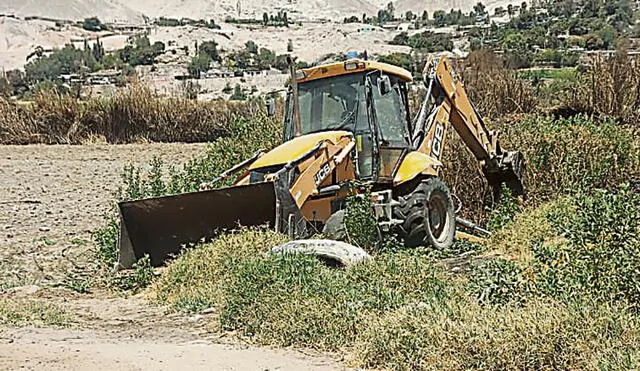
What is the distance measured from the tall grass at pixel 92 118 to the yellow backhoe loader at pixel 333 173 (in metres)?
19.4

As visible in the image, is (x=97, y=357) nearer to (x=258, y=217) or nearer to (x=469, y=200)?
(x=258, y=217)

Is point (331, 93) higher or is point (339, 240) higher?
point (331, 93)

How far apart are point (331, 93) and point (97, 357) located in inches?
233

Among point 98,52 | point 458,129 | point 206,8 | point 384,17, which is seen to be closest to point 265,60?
point 98,52

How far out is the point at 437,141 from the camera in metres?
12.2

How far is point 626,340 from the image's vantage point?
212 inches

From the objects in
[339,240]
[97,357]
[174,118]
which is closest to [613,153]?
[339,240]

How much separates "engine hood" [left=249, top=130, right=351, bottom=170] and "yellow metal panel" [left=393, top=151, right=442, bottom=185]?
85 centimetres

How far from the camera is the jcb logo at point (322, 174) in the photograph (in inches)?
402

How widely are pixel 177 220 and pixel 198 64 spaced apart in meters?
89.4

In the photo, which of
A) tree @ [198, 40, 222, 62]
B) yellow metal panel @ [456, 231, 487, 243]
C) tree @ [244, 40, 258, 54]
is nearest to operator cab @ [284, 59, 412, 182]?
yellow metal panel @ [456, 231, 487, 243]

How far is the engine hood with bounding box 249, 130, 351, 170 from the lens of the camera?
10.2m

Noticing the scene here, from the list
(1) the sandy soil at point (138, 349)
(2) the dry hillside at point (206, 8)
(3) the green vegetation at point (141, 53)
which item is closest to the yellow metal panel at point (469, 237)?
(1) the sandy soil at point (138, 349)

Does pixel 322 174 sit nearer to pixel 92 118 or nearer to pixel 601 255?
pixel 601 255
